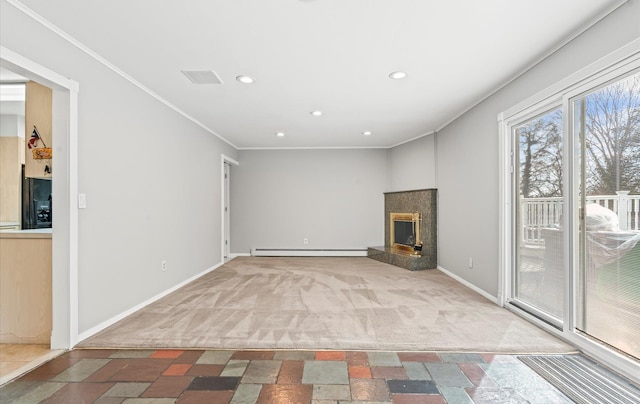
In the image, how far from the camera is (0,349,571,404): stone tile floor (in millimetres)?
1714

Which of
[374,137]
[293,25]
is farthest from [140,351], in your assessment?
[374,137]

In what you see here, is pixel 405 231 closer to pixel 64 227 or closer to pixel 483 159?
pixel 483 159

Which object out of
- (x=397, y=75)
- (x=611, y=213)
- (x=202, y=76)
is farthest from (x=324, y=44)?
(x=611, y=213)

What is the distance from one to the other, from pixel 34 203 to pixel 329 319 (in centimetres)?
470

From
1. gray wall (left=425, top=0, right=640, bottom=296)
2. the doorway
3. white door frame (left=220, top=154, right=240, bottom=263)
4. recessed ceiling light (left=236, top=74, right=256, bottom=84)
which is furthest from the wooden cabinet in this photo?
gray wall (left=425, top=0, right=640, bottom=296)

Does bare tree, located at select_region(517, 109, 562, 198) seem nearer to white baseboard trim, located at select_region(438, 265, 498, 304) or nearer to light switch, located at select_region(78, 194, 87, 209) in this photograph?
white baseboard trim, located at select_region(438, 265, 498, 304)

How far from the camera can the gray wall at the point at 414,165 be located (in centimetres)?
517

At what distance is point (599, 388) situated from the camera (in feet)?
5.82

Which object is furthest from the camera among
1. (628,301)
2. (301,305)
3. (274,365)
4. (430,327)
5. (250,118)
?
(250,118)

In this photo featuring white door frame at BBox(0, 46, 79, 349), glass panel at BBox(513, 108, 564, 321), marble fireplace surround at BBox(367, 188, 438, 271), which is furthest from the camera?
marble fireplace surround at BBox(367, 188, 438, 271)

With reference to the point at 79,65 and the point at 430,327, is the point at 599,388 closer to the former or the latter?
the point at 430,327

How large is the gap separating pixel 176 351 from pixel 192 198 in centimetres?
252

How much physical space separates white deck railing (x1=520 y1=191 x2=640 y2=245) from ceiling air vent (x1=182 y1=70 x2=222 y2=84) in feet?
10.6

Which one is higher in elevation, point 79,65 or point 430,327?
point 79,65
